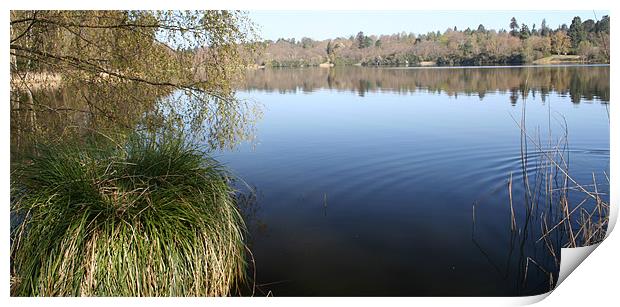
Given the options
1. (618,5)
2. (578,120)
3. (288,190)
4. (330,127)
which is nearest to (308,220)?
(288,190)

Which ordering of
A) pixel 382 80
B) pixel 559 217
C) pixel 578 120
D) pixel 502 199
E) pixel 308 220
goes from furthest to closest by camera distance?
pixel 382 80
pixel 578 120
pixel 502 199
pixel 308 220
pixel 559 217

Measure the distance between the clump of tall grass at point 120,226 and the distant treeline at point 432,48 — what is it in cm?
454

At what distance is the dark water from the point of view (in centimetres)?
439

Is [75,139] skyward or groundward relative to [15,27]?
groundward

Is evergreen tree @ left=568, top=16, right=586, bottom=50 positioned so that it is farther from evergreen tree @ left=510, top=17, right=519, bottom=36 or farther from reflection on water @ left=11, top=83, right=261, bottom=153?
reflection on water @ left=11, top=83, right=261, bottom=153

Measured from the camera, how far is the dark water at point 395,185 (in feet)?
14.4

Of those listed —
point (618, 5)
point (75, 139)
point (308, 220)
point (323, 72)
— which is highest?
point (323, 72)

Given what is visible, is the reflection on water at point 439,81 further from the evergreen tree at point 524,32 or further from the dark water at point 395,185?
the evergreen tree at point 524,32

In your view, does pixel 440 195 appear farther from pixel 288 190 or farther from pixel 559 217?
pixel 288 190

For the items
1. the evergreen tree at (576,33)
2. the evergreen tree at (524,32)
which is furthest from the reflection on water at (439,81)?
the evergreen tree at (576,33)

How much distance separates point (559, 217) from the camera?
16.8ft

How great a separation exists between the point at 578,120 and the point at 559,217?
494 cm

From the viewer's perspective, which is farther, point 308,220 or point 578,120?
point 578,120

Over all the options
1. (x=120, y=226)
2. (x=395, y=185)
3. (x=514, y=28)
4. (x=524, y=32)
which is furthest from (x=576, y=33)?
(x=120, y=226)
